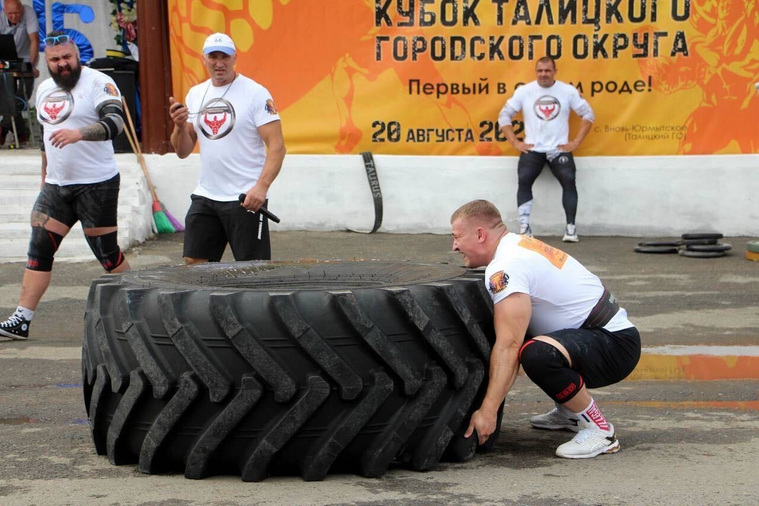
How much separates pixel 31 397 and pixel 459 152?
7.51 metres

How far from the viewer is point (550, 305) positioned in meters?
4.67

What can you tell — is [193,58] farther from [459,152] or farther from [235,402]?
[235,402]

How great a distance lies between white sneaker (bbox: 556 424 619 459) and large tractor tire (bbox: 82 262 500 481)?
0.40 m

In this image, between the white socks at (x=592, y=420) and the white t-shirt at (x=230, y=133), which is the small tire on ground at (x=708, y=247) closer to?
the white t-shirt at (x=230, y=133)

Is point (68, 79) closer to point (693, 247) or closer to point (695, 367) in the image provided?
point (695, 367)

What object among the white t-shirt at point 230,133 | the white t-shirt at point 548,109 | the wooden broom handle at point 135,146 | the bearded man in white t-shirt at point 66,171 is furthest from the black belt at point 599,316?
the wooden broom handle at point 135,146

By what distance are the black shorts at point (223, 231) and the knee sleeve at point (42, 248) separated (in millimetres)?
1025

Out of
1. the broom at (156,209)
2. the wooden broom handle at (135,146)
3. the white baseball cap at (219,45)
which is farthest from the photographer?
the wooden broom handle at (135,146)

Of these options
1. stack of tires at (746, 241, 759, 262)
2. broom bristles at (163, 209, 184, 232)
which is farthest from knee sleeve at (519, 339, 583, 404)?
broom bristles at (163, 209, 184, 232)

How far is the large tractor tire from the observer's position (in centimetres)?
405

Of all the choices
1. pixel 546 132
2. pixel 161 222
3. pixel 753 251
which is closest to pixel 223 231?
pixel 161 222

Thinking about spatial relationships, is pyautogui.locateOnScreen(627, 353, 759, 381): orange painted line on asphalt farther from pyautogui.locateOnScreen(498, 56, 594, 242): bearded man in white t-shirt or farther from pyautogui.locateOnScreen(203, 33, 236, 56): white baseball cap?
pyautogui.locateOnScreen(498, 56, 594, 242): bearded man in white t-shirt

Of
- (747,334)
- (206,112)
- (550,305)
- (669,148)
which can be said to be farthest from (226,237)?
(669,148)

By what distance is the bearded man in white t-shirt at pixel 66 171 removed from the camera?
7.32m
